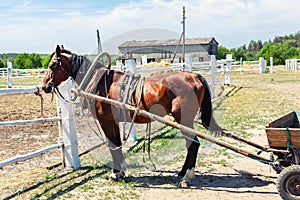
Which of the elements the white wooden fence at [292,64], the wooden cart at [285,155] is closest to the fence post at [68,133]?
the wooden cart at [285,155]

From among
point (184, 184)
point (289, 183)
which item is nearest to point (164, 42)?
point (184, 184)

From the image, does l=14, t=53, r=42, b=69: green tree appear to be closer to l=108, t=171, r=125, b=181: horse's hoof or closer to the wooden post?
the wooden post

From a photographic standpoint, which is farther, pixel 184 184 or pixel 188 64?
pixel 188 64

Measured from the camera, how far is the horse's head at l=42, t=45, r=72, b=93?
15.8ft

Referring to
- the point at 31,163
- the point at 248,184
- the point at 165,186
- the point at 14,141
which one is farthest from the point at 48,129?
the point at 248,184

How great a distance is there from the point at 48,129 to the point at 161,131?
2.66 m

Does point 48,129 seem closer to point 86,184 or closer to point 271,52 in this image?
point 86,184

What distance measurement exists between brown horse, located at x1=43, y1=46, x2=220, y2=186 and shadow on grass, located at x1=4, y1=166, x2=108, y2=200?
40 centimetres

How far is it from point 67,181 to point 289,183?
290cm

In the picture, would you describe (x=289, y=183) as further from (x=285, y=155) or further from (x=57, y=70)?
(x=57, y=70)

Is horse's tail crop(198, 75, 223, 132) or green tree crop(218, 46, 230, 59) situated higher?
green tree crop(218, 46, 230, 59)

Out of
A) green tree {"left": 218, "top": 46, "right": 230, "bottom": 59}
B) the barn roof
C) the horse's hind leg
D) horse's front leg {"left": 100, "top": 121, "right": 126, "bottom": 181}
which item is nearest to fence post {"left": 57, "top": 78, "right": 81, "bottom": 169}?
horse's front leg {"left": 100, "top": 121, "right": 126, "bottom": 181}

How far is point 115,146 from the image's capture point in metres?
5.05

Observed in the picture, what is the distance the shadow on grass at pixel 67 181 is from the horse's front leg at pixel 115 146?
314 millimetres
